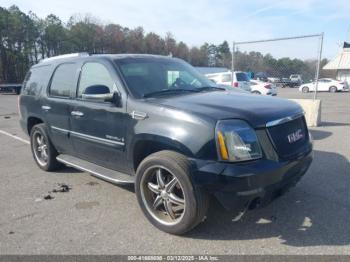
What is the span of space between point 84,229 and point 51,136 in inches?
87.4

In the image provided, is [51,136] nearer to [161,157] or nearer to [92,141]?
[92,141]

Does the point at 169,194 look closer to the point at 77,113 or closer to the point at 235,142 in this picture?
the point at 235,142

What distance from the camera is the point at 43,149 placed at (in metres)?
5.87

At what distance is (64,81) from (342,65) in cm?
4030

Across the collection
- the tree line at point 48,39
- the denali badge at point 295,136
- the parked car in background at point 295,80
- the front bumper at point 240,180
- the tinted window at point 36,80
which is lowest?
the parked car in background at point 295,80

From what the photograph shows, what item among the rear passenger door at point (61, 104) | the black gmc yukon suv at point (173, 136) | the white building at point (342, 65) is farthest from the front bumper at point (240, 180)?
the white building at point (342, 65)

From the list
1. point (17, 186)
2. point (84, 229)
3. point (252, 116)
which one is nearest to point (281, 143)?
point (252, 116)

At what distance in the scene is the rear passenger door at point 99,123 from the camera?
4.00 m

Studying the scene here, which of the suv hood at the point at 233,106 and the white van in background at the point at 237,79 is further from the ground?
the suv hood at the point at 233,106

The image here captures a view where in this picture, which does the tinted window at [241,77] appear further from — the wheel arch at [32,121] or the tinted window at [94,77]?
the tinted window at [94,77]

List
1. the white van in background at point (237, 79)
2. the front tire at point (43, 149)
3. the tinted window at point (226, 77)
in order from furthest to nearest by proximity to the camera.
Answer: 1. the tinted window at point (226, 77)
2. the white van in background at point (237, 79)
3. the front tire at point (43, 149)

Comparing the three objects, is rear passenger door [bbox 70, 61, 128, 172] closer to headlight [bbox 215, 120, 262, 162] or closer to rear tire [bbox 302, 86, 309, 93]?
headlight [bbox 215, 120, 262, 162]

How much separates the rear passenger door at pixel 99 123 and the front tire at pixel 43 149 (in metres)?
0.94

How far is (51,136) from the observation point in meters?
5.39
